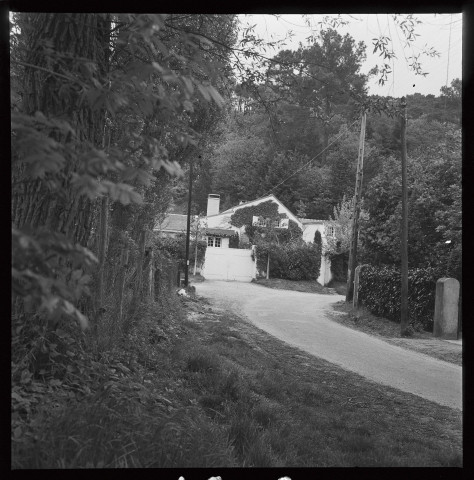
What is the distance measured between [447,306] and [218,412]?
214 cm

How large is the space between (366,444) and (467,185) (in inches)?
61.8

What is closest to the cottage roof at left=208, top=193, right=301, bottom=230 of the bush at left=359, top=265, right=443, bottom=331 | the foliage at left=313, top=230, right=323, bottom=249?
the foliage at left=313, top=230, right=323, bottom=249

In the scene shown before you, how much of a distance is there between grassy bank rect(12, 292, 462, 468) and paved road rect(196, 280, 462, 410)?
0.10 meters

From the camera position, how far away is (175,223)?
6000mm

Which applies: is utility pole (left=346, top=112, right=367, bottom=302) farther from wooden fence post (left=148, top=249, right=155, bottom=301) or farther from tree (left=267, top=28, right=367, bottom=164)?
wooden fence post (left=148, top=249, right=155, bottom=301)

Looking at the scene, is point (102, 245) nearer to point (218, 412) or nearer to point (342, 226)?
point (218, 412)

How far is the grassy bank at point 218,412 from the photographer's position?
7.17 ft

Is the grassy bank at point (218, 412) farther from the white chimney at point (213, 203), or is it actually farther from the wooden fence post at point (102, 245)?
the white chimney at point (213, 203)

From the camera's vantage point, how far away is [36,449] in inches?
81.7

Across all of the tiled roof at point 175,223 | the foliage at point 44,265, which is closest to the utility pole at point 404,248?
the tiled roof at point 175,223

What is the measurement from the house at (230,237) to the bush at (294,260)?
11cm

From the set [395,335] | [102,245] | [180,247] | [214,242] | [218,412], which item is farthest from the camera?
[180,247]

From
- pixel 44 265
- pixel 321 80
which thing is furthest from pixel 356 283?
pixel 44 265
